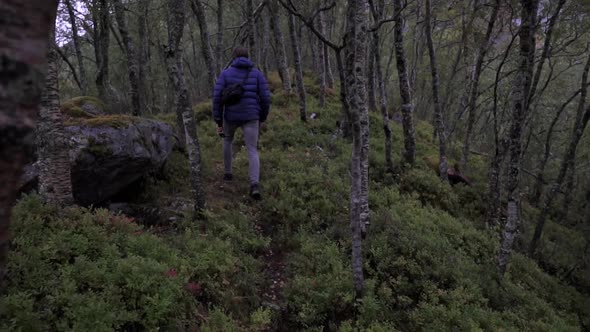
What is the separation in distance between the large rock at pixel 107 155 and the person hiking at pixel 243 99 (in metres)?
1.55

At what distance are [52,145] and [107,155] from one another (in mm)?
1448

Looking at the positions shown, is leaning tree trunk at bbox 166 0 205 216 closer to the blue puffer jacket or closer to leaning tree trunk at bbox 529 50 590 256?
the blue puffer jacket

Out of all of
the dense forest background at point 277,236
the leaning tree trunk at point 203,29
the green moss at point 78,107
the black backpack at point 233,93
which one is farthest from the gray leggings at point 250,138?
the leaning tree trunk at point 203,29

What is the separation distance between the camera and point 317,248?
6.57 metres

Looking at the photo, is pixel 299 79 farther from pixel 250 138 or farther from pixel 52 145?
pixel 52 145

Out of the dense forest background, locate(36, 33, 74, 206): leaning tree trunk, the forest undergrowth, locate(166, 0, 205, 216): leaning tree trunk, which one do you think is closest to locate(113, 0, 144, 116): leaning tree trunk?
the dense forest background

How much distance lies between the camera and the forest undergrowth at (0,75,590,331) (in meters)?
4.01

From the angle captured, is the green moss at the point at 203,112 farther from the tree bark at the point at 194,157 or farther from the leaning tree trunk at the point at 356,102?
the leaning tree trunk at the point at 356,102

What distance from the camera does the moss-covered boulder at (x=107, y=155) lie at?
590cm

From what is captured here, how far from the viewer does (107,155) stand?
6.16 m

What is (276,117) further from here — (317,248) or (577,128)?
(577,128)

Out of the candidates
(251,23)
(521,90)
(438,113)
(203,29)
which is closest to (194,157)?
(521,90)

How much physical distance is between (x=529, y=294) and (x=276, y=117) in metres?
9.40

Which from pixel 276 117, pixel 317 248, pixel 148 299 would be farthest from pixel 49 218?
pixel 276 117
